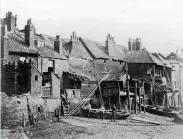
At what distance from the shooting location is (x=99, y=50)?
161 feet

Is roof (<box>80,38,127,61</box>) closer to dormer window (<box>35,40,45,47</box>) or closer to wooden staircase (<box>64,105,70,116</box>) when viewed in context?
dormer window (<box>35,40,45,47</box>)

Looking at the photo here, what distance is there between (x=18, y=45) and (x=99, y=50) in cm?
2078

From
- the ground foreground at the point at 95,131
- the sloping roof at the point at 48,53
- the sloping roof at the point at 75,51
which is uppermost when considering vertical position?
the sloping roof at the point at 75,51

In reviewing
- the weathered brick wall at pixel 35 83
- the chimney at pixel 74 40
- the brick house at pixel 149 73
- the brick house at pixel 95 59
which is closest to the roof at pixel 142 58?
the brick house at pixel 149 73

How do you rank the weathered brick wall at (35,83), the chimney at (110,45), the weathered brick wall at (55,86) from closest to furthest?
the weathered brick wall at (35,83) < the weathered brick wall at (55,86) < the chimney at (110,45)

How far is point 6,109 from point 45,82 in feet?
35.6

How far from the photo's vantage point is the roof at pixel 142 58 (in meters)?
46.2

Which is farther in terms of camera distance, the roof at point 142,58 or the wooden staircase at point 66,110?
the roof at point 142,58

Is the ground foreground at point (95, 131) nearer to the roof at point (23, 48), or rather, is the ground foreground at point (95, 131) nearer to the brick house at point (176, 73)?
the roof at point (23, 48)

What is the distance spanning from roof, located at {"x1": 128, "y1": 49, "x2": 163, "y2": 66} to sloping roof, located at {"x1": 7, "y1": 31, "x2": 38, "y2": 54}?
22.5 m

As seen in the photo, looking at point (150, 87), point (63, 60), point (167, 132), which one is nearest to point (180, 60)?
point (150, 87)

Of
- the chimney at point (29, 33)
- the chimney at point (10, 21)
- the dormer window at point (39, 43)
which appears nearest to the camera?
the chimney at point (29, 33)

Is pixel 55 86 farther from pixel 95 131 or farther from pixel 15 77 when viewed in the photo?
pixel 95 131

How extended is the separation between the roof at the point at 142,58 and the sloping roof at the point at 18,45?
73.9ft
